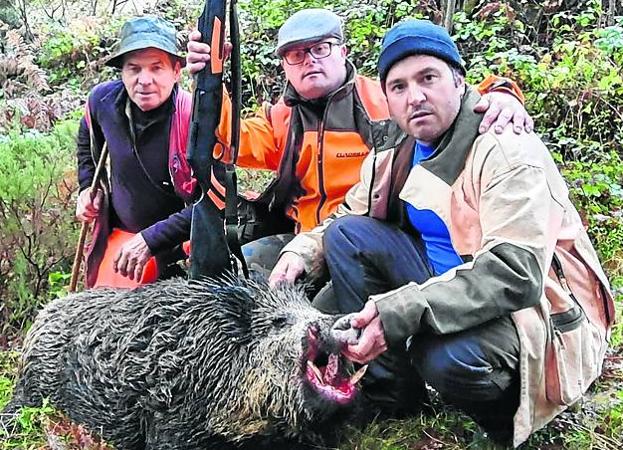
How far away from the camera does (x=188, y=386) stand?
335cm

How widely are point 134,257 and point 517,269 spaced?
2318 millimetres

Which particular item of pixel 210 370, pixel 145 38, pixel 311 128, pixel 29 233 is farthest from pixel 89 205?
pixel 210 370

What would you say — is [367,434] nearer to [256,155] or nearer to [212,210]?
[212,210]

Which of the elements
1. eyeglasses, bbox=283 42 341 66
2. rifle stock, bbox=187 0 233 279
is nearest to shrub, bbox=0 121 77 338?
rifle stock, bbox=187 0 233 279

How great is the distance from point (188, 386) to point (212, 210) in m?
0.88

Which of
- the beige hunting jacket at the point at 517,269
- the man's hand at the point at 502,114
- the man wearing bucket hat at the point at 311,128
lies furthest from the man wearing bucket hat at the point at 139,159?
the man's hand at the point at 502,114

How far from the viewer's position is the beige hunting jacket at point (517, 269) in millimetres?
2895

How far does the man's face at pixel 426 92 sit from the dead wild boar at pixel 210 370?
91 cm

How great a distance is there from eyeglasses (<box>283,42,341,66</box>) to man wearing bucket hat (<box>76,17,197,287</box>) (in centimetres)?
69

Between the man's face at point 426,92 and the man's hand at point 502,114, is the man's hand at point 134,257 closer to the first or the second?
the man's face at point 426,92

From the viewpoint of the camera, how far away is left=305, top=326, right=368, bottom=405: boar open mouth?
3051 mm

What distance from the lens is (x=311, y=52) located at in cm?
429

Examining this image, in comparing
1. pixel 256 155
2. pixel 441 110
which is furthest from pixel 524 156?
pixel 256 155

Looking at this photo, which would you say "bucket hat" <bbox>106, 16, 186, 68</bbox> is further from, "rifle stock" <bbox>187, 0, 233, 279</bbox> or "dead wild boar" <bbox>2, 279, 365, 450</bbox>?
"dead wild boar" <bbox>2, 279, 365, 450</bbox>
